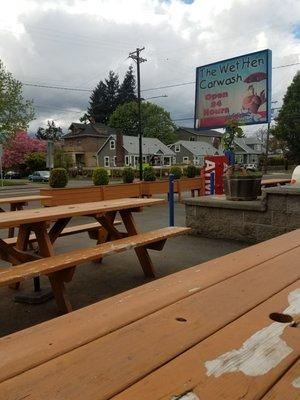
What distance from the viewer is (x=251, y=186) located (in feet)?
24.3

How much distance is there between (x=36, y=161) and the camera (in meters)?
56.7

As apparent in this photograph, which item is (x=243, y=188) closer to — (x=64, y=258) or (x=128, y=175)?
(x=64, y=258)

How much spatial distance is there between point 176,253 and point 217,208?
136 cm

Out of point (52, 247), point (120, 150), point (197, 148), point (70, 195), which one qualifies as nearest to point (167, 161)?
point (197, 148)

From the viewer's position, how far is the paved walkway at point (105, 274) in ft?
13.4

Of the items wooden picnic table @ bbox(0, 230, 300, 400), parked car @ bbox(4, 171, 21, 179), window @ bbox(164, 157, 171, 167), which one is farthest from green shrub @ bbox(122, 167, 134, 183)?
window @ bbox(164, 157, 171, 167)

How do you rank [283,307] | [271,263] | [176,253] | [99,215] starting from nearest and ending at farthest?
1. [283,307]
2. [271,263]
3. [99,215]
4. [176,253]

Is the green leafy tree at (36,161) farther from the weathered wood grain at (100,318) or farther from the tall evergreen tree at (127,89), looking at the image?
the weathered wood grain at (100,318)

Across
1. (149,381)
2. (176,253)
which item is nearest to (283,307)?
(149,381)

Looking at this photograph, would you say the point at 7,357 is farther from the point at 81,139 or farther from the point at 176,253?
the point at 81,139

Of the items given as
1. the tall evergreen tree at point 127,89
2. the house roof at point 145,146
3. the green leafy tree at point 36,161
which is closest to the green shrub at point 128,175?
the green leafy tree at point 36,161

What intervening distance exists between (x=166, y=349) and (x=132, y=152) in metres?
69.5

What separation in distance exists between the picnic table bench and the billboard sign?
7843 mm

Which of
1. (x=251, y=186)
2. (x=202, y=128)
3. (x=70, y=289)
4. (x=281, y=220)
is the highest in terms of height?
(x=202, y=128)
